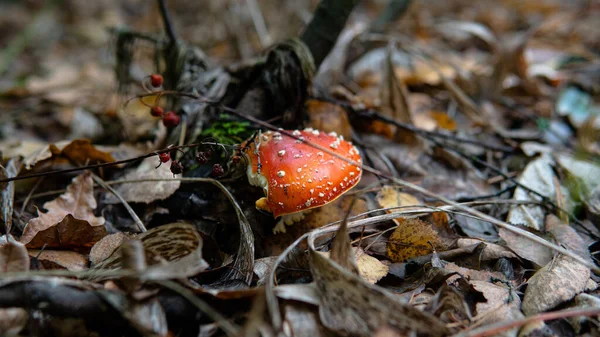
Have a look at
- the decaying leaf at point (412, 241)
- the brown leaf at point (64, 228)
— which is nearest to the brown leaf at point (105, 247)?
the brown leaf at point (64, 228)

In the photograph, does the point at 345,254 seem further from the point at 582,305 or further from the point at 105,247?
the point at 105,247

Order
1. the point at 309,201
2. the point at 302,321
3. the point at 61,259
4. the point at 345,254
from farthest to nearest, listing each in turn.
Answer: the point at 309,201, the point at 61,259, the point at 345,254, the point at 302,321

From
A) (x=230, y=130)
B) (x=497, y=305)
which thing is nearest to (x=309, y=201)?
(x=230, y=130)

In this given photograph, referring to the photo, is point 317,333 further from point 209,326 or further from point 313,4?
point 313,4

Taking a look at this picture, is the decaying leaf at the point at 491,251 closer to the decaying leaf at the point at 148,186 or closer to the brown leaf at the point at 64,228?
the decaying leaf at the point at 148,186

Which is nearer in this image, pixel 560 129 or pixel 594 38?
pixel 560 129

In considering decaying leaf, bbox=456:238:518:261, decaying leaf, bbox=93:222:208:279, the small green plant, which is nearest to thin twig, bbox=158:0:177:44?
the small green plant

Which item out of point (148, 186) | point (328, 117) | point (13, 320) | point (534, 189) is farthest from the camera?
point (328, 117)

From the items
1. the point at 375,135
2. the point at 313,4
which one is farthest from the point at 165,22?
the point at 313,4
